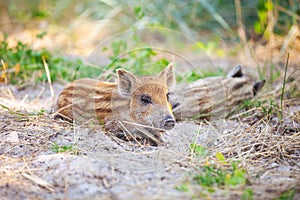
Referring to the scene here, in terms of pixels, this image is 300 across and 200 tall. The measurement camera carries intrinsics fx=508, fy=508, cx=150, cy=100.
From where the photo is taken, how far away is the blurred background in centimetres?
774

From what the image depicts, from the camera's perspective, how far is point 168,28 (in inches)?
327

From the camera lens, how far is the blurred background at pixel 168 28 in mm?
7738

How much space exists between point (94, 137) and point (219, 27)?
213 inches

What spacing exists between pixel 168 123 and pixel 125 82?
0.68 metres

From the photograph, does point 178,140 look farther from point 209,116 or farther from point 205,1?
point 205,1

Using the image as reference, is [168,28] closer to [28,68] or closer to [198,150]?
[28,68]

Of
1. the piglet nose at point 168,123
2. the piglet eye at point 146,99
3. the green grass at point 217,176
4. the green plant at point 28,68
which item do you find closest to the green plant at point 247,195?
the green grass at point 217,176

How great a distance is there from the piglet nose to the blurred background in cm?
275

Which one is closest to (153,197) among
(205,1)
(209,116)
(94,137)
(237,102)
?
(94,137)

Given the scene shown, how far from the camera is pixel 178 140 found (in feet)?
15.2

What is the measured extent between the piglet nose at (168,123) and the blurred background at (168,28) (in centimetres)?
275

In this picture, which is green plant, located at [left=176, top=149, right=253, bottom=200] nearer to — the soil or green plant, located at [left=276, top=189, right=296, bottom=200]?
the soil

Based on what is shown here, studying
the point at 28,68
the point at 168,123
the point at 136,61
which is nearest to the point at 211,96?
the point at 168,123

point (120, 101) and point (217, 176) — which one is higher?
point (120, 101)
